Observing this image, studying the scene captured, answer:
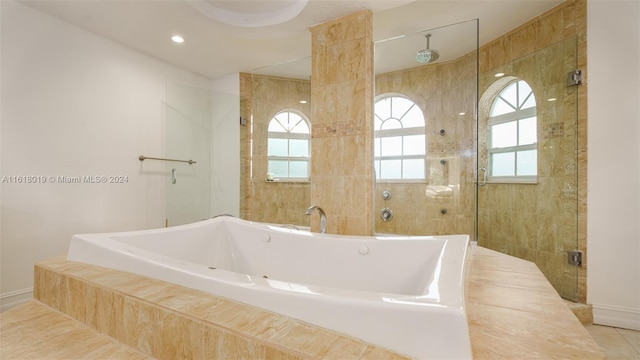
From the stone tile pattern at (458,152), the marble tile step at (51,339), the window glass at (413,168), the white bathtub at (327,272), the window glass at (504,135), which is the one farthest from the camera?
the window glass at (504,135)

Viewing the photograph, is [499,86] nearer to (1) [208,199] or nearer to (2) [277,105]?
(2) [277,105]

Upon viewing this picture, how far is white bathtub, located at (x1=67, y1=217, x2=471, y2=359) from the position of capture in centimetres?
65

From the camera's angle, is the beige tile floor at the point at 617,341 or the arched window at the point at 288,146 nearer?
the beige tile floor at the point at 617,341

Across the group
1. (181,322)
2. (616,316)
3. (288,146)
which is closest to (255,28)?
(288,146)

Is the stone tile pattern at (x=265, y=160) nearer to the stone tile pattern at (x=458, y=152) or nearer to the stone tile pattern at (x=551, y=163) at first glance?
the stone tile pattern at (x=458, y=152)

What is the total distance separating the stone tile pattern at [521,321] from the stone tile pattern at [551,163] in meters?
1.41

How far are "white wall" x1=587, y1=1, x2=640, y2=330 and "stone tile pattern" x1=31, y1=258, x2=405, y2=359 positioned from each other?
2.42 meters

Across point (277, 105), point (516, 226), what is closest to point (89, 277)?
point (277, 105)

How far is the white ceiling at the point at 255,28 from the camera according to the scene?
216 centimetres

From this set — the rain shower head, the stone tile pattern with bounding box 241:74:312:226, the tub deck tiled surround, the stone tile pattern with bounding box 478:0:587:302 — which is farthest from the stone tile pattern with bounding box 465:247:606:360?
the rain shower head

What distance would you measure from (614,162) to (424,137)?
134 centimetres

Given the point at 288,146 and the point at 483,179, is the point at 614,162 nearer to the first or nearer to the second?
the point at 483,179

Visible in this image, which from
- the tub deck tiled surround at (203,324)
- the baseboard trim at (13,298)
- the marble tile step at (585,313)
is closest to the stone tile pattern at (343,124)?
the tub deck tiled surround at (203,324)

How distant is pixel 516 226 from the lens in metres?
2.64
